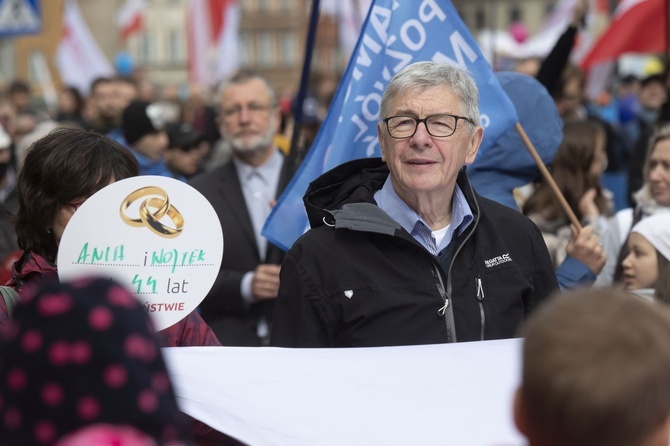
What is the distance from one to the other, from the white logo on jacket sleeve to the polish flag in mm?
7889

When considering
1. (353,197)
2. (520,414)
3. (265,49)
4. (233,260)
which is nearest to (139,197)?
(353,197)

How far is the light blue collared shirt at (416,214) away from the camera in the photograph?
12.1 ft

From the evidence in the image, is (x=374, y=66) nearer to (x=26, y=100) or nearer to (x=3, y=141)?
(x=3, y=141)

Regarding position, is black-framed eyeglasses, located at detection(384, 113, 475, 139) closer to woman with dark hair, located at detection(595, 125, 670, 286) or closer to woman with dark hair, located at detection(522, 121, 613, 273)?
woman with dark hair, located at detection(595, 125, 670, 286)

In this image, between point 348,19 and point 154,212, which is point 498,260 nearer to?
point 154,212

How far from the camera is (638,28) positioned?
1126cm

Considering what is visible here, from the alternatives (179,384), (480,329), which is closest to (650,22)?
(480,329)

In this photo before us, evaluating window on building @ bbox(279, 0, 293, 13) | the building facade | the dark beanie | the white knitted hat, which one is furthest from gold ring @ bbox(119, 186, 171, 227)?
window on building @ bbox(279, 0, 293, 13)

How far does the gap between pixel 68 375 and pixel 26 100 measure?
13670 mm

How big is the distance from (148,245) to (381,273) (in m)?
0.73

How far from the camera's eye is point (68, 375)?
1.47 metres

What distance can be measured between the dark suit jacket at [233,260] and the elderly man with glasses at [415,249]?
1.82 m

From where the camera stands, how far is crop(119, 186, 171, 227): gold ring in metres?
3.25

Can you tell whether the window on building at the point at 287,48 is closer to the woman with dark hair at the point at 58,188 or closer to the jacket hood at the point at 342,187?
the jacket hood at the point at 342,187
